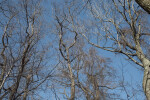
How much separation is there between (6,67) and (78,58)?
6.62 meters

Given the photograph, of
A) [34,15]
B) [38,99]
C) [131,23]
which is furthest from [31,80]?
[131,23]

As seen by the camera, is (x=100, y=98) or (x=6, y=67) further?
(x=100, y=98)

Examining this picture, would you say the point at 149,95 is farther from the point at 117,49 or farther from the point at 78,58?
the point at 78,58

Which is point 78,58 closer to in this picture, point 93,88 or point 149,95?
point 93,88

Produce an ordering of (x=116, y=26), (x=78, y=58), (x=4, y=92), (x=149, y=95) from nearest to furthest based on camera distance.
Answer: (x=149, y=95) < (x=116, y=26) < (x=4, y=92) < (x=78, y=58)

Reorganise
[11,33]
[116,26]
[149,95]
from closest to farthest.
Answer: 1. [149,95]
2. [116,26]
3. [11,33]

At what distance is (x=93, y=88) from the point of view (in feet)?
33.7

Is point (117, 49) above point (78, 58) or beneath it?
beneath

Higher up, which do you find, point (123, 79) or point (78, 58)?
point (78, 58)

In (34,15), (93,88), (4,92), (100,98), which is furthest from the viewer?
(93,88)

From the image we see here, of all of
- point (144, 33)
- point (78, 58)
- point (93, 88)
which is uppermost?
point (78, 58)

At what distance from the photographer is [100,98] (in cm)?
960

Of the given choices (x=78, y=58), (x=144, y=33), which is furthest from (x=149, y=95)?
(x=78, y=58)

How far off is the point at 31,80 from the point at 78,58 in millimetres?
5028
